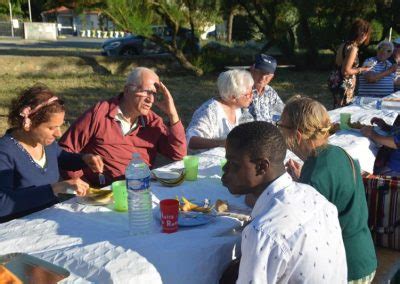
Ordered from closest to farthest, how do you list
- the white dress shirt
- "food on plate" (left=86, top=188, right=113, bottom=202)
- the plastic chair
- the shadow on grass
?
the white dress shirt → "food on plate" (left=86, top=188, right=113, bottom=202) → the plastic chair → the shadow on grass

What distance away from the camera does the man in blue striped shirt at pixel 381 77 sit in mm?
5766

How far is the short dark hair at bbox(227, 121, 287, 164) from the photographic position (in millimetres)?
1497

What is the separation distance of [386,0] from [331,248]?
1303 centimetres

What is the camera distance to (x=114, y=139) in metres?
3.17

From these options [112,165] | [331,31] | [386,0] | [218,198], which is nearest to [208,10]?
[331,31]

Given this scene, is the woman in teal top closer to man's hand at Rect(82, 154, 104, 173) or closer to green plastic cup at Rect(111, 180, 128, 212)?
green plastic cup at Rect(111, 180, 128, 212)

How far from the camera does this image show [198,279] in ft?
5.60

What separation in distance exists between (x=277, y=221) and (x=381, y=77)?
194 inches

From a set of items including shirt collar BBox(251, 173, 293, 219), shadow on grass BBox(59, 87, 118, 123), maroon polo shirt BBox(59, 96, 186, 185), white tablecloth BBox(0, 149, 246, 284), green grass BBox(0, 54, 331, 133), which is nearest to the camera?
shirt collar BBox(251, 173, 293, 219)

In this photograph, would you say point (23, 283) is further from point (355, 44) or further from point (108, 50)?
point (108, 50)

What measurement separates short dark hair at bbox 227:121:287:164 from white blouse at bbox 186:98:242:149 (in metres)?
2.01

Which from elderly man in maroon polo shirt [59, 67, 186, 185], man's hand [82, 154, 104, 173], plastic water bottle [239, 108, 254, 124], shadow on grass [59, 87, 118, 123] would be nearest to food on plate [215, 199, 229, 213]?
man's hand [82, 154, 104, 173]

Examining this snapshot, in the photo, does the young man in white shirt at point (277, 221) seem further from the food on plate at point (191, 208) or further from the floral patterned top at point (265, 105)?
the floral patterned top at point (265, 105)

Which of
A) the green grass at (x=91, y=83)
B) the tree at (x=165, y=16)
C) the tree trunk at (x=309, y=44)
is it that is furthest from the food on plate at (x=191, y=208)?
the tree trunk at (x=309, y=44)
